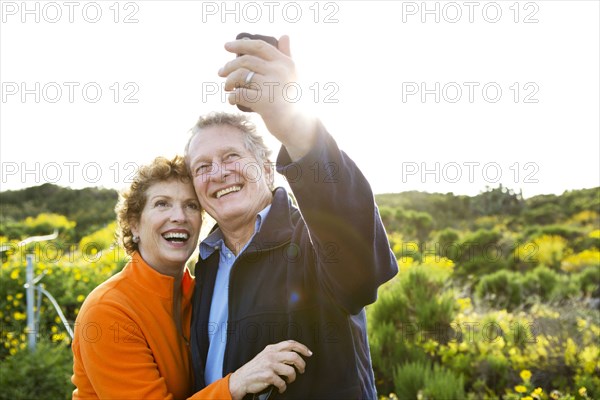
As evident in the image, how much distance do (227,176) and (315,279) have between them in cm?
65

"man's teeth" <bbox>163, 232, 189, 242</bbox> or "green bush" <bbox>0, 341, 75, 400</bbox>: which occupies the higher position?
"man's teeth" <bbox>163, 232, 189, 242</bbox>

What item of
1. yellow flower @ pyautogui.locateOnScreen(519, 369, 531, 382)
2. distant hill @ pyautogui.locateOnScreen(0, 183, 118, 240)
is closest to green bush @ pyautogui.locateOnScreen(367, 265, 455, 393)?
yellow flower @ pyautogui.locateOnScreen(519, 369, 531, 382)

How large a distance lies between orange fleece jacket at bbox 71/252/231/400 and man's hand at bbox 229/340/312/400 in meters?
0.07

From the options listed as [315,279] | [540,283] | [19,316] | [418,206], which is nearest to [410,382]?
[315,279]

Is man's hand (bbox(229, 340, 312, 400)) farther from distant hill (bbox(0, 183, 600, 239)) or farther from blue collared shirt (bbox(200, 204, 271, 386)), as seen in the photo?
distant hill (bbox(0, 183, 600, 239))

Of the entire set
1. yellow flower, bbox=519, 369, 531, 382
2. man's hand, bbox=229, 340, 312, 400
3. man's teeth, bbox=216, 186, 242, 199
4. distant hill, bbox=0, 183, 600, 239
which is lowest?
yellow flower, bbox=519, 369, 531, 382

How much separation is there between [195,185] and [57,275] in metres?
5.97

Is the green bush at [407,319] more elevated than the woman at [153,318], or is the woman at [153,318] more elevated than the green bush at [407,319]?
the woman at [153,318]

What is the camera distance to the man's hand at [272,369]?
5.73 feet

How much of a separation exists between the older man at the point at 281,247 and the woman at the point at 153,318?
0.11 m

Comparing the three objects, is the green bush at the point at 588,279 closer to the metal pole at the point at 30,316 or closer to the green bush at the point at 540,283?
the green bush at the point at 540,283

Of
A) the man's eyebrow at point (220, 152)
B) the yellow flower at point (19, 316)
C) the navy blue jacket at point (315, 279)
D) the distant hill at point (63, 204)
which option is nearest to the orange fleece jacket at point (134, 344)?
the navy blue jacket at point (315, 279)

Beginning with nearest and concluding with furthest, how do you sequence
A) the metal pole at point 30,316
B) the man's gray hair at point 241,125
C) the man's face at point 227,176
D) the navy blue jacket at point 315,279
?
the navy blue jacket at point 315,279
the man's face at point 227,176
the man's gray hair at point 241,125
the metal pole at point 30,316

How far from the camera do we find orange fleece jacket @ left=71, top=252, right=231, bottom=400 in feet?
6.63
